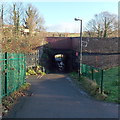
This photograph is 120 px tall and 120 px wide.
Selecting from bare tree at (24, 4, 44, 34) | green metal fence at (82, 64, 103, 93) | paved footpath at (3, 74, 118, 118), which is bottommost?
paved footpath at (3, 74, 118, 118)

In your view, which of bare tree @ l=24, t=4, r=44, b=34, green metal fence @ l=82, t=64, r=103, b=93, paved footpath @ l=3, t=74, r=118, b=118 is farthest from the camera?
bare tree @ l=24, t=4, r=44, b=34

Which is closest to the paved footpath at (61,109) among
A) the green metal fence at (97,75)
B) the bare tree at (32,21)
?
the green metal fence at (97,75)

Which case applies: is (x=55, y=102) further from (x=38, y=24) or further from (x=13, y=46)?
(x=38, y=24)

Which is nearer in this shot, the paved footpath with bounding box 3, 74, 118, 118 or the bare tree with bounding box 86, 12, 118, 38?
the paved footpath with bounding box 3, 74, 118, 118

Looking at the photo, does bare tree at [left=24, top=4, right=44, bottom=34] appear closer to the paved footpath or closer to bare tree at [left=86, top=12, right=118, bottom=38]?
bare tree at [left=86, top=12, right=118, bottom=38]

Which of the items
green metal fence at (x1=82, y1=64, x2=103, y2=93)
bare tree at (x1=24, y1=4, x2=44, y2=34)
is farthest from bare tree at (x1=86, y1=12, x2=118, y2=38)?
green metal fence at (x1=82, y1=64, x2=103, y2=93)

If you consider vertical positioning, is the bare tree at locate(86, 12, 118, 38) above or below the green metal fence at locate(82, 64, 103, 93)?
above

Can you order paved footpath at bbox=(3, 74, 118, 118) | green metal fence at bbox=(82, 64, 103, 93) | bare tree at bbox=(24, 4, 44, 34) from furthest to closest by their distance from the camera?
bare tree at bbox=(24, 4, 44, 34) → green metal fence at bbox=(82, 64, 103, 93) → paved footpath at bbox=(3, 74, 118, 118)

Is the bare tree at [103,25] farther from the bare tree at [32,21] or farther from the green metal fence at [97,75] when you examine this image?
the green metal fence at [97,75]

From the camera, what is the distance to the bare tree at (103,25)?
1614 inches

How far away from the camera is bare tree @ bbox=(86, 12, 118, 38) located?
41000 millimetres

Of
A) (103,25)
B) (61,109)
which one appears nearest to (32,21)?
(103,25)

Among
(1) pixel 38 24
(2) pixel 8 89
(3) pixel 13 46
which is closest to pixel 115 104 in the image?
(2) pixel 8 89

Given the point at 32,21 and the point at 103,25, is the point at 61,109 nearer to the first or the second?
the point at 32,21
